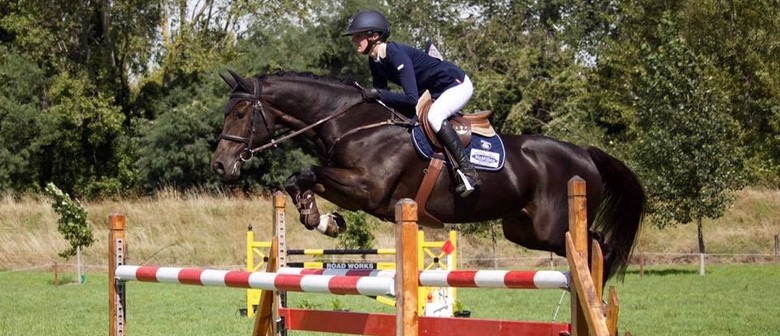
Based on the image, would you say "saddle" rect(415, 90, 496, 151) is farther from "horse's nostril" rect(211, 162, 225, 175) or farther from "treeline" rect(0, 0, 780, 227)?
"treeline" rect(0, 0, 780, 227)

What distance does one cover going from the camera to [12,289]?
65.8 feet

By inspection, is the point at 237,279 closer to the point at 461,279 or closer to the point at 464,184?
the point at 461,279

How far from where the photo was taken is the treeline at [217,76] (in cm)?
3378

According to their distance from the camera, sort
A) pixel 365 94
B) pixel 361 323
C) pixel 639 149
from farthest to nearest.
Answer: pixel 639 149
pixel 365 94
pixel 361 323

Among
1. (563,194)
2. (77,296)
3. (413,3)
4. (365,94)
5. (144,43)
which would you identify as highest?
(413,3)

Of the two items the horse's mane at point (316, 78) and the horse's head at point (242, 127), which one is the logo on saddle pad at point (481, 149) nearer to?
the horse's mane at point (316, 78)

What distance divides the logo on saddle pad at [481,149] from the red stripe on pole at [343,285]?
244 cm

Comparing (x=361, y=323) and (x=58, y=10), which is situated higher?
(x=58, y=10)

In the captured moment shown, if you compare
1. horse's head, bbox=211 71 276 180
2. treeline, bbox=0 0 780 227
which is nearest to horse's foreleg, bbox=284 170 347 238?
horse's head, bbox=211 71 276 180

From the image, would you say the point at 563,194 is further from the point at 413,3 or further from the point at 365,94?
the point at 413,3

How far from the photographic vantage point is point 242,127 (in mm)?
7941

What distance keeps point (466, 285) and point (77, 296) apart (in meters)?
13.9

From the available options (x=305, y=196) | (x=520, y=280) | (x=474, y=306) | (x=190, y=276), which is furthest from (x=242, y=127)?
(x=474, y=306)

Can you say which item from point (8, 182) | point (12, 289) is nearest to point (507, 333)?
point (12, 289)
